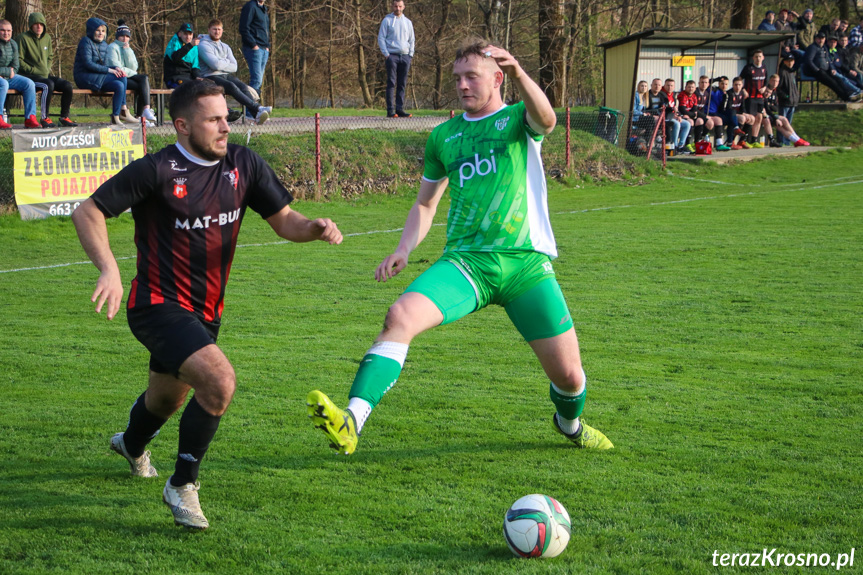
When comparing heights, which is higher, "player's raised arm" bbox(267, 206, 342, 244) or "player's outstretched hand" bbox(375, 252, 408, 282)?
"player's raised arm" bbox(267, 206, 342, 244)

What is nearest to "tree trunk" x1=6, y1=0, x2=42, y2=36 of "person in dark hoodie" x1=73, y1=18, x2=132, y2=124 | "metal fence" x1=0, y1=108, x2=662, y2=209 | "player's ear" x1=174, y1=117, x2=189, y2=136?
"person in dark hoodie" x1=73, y1=18, x2=132, y2=124

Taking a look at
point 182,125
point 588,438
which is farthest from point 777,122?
point 182,125

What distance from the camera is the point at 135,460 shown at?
4.62 metres

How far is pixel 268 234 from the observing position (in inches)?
572

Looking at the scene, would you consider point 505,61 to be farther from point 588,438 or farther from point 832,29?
point 832,29

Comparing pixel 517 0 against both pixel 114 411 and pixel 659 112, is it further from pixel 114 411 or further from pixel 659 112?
pixel 114 411

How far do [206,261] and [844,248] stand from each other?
10.7m

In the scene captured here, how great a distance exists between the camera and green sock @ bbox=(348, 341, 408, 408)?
3.82 m

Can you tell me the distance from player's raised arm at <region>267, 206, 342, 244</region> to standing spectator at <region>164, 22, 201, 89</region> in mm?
12641

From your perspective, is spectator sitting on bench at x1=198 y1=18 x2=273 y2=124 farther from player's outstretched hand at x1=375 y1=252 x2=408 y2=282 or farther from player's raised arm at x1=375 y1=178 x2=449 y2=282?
player's outstretched hand at x1=375 y1=252 x2=408 y2=282

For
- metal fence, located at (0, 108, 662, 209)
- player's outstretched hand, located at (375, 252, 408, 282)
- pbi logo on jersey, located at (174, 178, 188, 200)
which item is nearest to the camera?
pbi logo on jersey, located at (174, 178, 188, 200)

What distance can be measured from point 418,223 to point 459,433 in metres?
1.37

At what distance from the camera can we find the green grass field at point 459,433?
12.5 feet

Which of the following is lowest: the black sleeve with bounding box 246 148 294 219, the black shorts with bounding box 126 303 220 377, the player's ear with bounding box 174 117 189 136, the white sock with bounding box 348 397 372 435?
the white sock with bounding box 348 397 372 435
